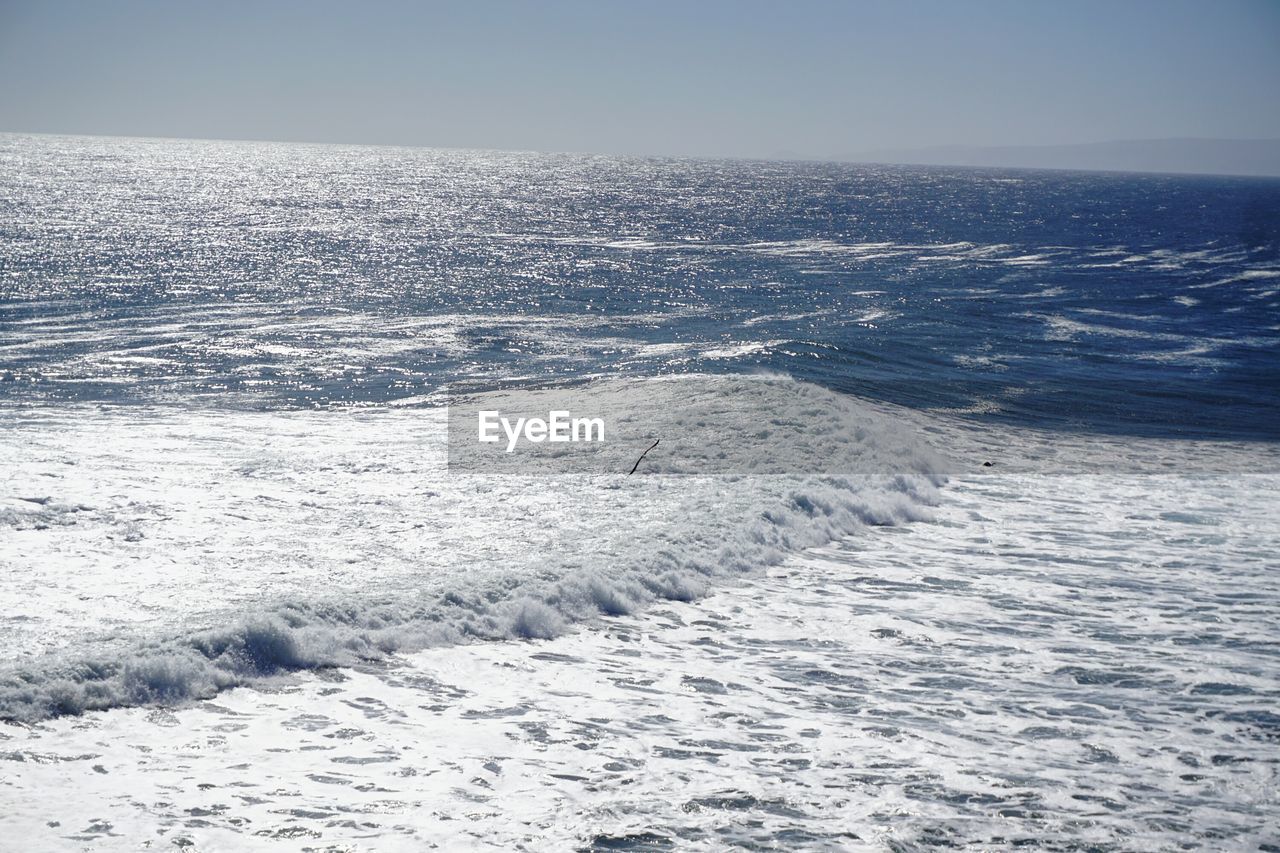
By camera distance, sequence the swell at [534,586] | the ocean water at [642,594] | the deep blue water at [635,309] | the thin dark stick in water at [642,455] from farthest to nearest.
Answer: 1. the deep blue water at [635,309]
2. the thin dark stick in water at [642,455]
3. the swell at [534,586]
4. the ocean water at [642,594]

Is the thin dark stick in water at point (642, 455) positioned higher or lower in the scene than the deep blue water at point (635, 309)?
lower

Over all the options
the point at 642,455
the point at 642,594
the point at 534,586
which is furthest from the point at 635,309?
the point at 534,586

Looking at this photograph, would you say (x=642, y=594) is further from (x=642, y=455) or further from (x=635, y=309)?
(x=635, y=309)

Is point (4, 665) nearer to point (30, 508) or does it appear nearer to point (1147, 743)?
point (30, 508)

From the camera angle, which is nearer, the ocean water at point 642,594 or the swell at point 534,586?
the ocean water at point 642,594

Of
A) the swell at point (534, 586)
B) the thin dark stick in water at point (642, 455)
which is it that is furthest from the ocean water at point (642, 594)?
the thin dark stick in water at point (642, 455)

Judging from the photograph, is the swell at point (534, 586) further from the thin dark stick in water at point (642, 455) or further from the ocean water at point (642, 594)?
the thin dark stick in water at point (642, 455)
